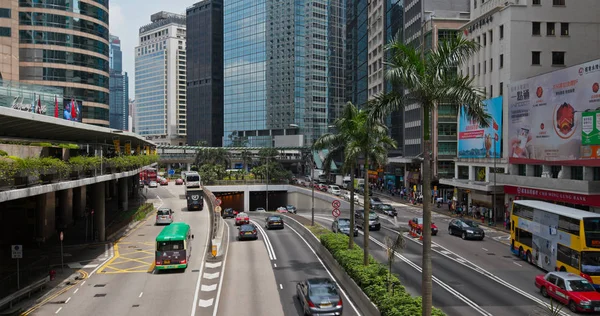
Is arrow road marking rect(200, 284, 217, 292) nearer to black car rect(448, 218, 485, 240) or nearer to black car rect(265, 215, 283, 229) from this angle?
black car rect(265, 215, 283, 229)

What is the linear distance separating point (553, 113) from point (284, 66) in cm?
12909

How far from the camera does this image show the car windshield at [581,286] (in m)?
23.9

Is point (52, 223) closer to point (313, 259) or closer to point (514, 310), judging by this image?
point (313, 259)

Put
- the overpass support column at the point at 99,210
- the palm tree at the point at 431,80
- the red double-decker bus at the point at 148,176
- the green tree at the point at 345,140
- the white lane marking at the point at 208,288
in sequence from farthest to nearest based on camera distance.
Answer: the red double-decker bus at the point at 148,176, the overpass support column at the point at 99,210, the green tree at the point at 345,140, the white lane marking at the point at 208,288, the palm tree at the point at 431,80

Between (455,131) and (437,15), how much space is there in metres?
22.0

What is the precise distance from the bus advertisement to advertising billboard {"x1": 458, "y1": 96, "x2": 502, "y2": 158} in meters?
21.3

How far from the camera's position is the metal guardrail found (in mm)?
23156

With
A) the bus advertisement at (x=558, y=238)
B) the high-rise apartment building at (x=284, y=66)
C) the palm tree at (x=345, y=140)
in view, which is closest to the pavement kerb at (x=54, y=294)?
the palm tree at (x=345, y=140)

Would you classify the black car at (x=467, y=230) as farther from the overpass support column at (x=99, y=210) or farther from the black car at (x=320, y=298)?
the overpass support column at (x=99, y=210)

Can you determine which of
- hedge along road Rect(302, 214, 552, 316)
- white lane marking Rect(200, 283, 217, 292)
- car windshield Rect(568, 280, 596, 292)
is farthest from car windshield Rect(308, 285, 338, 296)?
car windshield Rect(568, 280, 596, 292)

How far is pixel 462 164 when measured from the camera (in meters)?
71.1

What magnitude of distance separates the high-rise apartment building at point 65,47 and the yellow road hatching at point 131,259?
41765mm

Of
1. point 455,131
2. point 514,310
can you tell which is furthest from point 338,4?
point 514,310

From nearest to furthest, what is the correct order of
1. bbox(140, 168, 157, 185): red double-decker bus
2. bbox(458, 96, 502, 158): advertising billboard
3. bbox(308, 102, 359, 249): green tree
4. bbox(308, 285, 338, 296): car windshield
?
bbox(308, 285, 338, 296): car windshield < bbox(308, 102, 359, 249): green tree < bbox(458, 96, 502, 158): advertising billboard < bbox(140, 168, 157, 185): red double-decker bus
